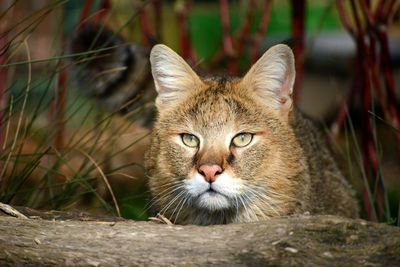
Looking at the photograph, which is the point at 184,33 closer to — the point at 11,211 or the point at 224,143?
the point at 224,143

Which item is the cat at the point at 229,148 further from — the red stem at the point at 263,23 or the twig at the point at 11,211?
the red stem at the point at 263,23

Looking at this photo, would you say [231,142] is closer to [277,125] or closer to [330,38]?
[277,125]

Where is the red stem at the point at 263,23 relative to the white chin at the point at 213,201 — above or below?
above

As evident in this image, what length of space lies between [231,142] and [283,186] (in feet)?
1.12

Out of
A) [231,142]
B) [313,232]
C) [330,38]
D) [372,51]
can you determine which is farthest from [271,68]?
[330,38]

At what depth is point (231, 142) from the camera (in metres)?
4.35

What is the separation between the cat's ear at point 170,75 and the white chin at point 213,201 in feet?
2.54

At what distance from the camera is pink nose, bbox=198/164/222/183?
405 centimetres

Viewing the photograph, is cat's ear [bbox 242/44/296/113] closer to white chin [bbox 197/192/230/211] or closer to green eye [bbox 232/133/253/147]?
green eye [bbox 232/133/253/147]

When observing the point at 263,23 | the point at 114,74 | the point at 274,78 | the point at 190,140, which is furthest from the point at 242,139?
the point at 263,23

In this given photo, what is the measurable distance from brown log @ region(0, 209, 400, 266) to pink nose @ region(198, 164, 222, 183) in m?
0.42

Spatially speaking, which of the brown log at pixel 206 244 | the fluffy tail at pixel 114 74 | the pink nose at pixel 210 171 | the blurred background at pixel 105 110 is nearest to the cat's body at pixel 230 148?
the pink nose at pixel 210 171

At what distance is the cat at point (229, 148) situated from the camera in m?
4.20

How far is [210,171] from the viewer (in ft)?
13.3
